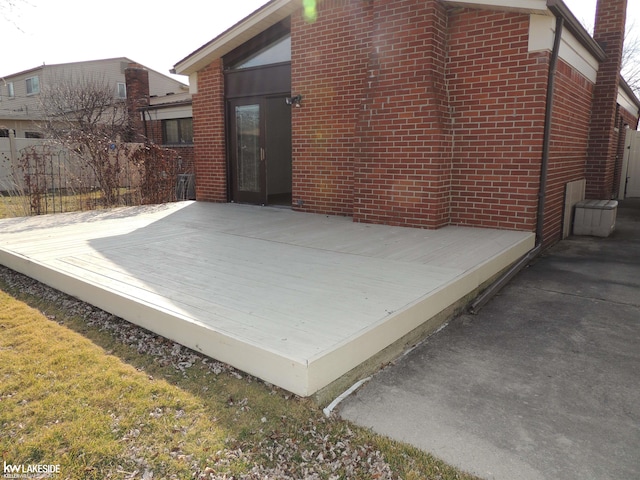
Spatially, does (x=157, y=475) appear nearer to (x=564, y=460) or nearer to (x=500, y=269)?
(x=564, y=460)

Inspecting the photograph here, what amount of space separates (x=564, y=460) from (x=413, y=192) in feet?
14.0

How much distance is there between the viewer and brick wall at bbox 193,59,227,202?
8766 mm

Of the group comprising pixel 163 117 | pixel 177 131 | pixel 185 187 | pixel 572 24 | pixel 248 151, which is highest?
pixel 572 24

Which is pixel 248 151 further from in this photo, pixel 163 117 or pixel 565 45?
pixel 163 117

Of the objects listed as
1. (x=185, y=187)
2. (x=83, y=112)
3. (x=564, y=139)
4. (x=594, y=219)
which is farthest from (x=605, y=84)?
(x=83, y=112)

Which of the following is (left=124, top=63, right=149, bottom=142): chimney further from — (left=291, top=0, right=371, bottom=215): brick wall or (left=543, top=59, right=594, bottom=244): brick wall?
(left=543, top=59, right=594, bottom=244): brick wall

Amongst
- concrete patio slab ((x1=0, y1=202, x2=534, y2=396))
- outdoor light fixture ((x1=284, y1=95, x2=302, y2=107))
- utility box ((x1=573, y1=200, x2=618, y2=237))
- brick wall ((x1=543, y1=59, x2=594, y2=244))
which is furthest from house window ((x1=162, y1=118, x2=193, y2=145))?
utility box ((x1=573, y1=200, x2=618, y2=237))

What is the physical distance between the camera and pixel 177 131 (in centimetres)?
1542

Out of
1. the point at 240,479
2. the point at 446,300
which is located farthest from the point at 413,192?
the point at 240,479

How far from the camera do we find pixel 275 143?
1101 cm

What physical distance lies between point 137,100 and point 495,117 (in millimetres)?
14666

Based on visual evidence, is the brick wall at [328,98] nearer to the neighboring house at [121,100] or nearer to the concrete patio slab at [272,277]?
the concrete patio slab at [272,277]

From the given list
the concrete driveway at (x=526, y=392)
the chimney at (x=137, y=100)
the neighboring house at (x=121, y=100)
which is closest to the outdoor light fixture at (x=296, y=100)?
the concrete driveway at (x=526, y=392)

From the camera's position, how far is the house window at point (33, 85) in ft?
78.7
